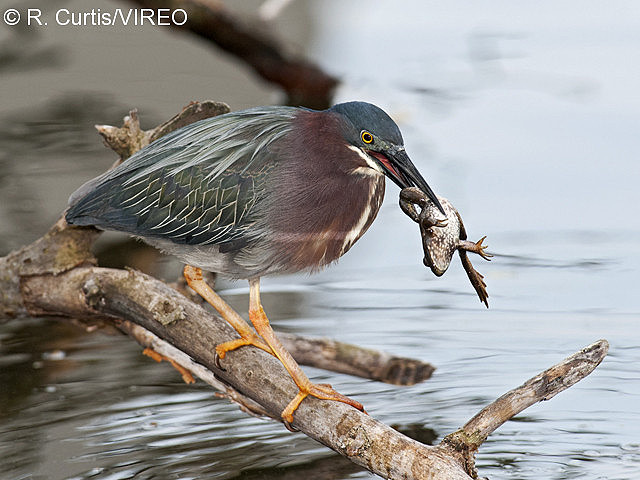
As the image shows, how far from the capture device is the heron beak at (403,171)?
2496mm

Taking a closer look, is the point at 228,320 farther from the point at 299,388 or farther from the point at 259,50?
the point at 259,50

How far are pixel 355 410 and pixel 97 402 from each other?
51.4 inches

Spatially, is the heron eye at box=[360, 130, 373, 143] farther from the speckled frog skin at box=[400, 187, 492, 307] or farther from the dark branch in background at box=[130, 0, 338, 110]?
the dark branch in background at box=[130, 0, 338, 110]

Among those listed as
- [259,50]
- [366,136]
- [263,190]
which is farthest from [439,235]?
[259,50]

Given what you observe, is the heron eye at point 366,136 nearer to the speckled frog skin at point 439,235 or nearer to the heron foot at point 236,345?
the speckled frog skin at point 439,235

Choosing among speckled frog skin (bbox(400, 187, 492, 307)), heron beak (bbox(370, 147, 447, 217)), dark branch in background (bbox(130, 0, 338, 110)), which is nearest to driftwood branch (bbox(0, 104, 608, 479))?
speckled frog skin (bbox(400, 187, 492, 307))

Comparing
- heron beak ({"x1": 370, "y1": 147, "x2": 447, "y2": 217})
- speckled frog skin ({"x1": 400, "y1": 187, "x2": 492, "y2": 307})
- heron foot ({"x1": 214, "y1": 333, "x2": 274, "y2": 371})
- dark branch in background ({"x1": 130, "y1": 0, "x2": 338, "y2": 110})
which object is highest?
dark branch in background ({"x1": 130, "y1": 0, "x2": 338, "y2": 110})

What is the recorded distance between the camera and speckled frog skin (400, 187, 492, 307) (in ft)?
7.97

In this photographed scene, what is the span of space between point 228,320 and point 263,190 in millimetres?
624

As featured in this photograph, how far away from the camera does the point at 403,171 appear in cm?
253

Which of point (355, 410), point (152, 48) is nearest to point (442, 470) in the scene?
point (355, 410)

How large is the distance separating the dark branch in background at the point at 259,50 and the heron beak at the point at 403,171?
419cm

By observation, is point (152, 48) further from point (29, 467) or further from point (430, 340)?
point (29, 467)

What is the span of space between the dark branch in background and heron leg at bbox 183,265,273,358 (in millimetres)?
3566
